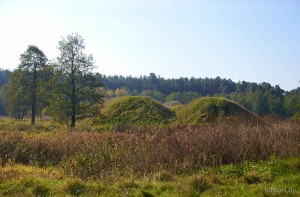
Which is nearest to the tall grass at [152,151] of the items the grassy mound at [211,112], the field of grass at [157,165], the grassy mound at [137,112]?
the field of grass at [157,165]

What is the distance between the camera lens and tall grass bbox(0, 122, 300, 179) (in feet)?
31.1

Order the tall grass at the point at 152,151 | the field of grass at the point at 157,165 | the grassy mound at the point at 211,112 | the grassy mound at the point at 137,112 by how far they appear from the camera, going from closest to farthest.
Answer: the field of grass at the point at 157,165 < the tall grass at the point at 152,151 < the grassy mound at the point at 211,112 < the grassy mound at the point at 137,112

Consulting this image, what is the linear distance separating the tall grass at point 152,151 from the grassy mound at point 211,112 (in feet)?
45.3

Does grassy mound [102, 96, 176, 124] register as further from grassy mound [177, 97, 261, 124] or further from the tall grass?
the tall grass

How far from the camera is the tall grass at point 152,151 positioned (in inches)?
373

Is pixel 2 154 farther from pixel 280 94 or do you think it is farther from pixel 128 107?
pixel 280 94

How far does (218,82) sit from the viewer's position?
4747 inches

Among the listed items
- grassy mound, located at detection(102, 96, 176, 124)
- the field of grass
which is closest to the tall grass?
the field of grass

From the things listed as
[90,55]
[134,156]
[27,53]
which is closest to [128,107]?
[90,55]

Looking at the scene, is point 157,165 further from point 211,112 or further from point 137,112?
point 137,112

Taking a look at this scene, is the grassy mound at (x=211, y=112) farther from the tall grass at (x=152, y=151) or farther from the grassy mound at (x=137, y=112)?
the tall grass at (x=152, y=151)

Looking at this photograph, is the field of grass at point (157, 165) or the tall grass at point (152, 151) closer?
the field of grass at point (157, 165)

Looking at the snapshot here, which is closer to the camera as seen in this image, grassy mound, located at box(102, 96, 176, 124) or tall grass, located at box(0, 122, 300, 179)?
tall grass, located at box(0, 122, 300, 179)

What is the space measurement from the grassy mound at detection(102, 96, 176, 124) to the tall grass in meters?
14.2
